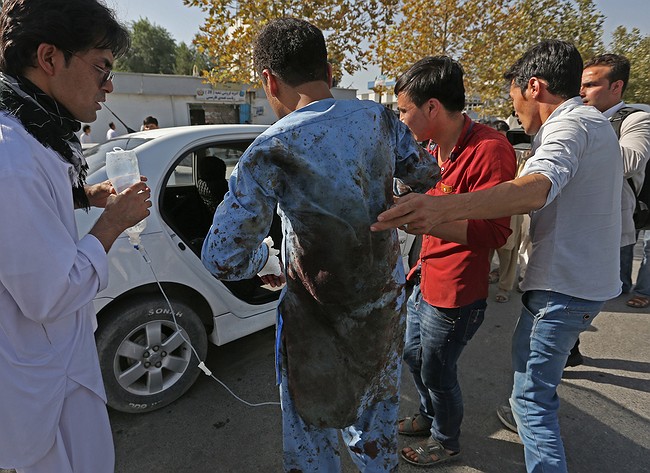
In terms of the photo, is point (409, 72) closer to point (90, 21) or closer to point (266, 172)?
point (266, 172)

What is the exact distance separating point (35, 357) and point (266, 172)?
90 cm

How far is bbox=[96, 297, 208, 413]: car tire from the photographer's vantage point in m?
2.37

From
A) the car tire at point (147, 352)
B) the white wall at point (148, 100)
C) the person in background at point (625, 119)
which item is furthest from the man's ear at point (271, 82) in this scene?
the white wall at point (148, 100)

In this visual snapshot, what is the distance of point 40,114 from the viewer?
1.16 meters

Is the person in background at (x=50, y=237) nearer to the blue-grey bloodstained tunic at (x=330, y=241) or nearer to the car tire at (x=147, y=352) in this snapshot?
the blue-grey bloodstained tunic at (x=330, y=241)

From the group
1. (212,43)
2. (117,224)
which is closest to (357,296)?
(117,224)

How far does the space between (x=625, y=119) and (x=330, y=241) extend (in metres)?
3.12

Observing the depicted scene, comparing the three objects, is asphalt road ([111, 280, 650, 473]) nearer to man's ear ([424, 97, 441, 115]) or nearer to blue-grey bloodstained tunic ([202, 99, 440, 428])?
blue-grey bloodstained tunic ([202, 99, 440, 428])

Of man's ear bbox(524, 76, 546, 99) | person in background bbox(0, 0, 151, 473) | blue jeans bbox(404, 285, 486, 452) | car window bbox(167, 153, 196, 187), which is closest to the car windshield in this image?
car window bbox(167, 153, 196, 187)

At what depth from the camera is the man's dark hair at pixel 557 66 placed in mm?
1692

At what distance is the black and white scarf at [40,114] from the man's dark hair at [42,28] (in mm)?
67

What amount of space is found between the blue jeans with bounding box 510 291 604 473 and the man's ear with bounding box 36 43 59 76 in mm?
2113

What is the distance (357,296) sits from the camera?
1362 millimetres

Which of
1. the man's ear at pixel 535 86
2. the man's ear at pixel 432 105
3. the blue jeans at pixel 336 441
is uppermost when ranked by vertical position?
the man's ear at pixel 535 86
